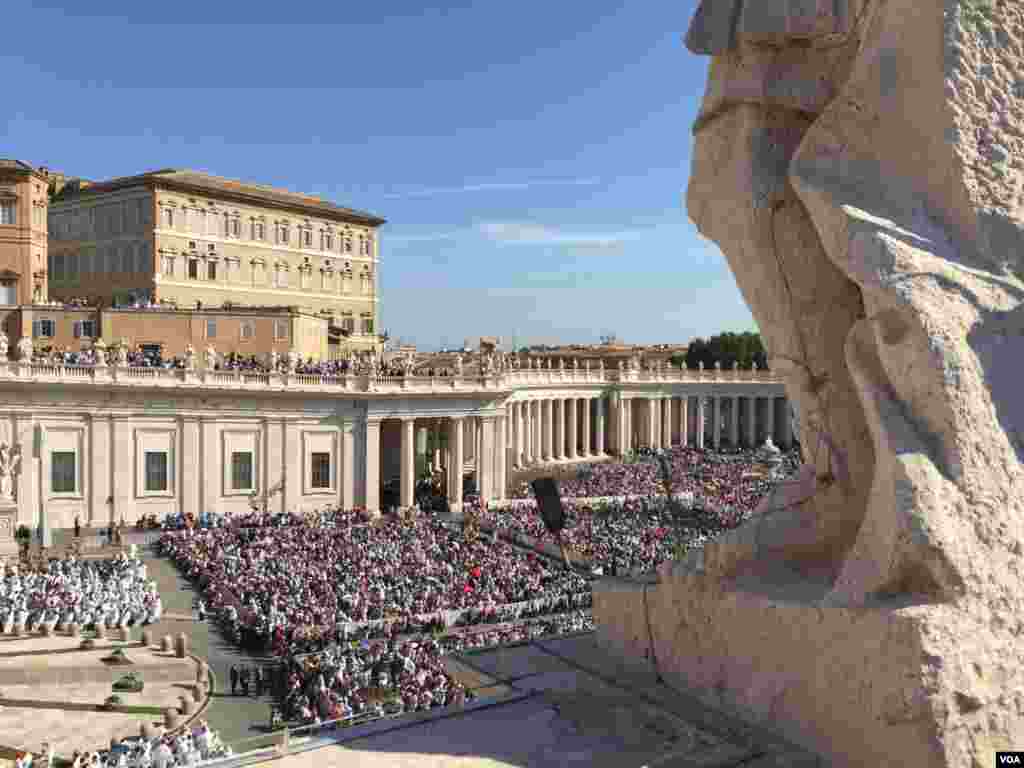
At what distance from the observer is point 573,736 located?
29.2 feet

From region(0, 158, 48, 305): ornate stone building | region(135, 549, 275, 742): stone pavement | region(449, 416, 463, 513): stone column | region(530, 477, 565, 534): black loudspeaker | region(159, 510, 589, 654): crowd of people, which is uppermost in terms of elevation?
region(0, 158, 48, 305): ornate stone building

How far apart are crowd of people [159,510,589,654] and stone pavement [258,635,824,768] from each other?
13837 mm

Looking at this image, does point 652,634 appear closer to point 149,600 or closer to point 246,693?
point 246,693

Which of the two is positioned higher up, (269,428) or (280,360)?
(280,360)

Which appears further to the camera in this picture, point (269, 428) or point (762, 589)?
point (269, 428)

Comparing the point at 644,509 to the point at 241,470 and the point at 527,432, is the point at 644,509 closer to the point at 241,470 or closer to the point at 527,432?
the point at 241,470

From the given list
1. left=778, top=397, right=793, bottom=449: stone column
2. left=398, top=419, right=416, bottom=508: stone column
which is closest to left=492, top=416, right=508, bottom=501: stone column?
left=398, top=419, right=416, bottom=508: stone column

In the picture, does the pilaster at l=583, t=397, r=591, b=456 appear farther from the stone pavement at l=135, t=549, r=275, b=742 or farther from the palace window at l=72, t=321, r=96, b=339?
the stone pavement at l=135, t=549, r=275, b=742

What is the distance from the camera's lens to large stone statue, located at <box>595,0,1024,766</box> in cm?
739

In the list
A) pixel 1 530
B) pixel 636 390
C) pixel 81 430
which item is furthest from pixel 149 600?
pixel 636 390

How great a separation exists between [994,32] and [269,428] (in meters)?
38.5

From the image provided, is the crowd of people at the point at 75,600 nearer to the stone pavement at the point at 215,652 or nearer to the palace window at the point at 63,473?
the stone pavement at the point at 215,652

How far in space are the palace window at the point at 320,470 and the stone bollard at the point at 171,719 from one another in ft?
86.8

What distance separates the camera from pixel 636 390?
77.7 metres
